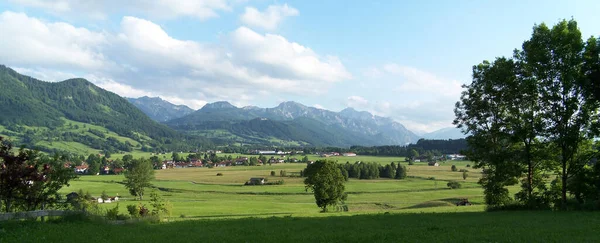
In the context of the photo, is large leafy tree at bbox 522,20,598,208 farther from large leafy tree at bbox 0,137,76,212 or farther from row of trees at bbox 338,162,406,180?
row of trees at bbox 338,162,406,180

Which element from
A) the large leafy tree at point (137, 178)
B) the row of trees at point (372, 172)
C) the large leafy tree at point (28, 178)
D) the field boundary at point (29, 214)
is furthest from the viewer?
the row of trees at point (372, 172)

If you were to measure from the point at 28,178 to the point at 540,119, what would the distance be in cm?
3940

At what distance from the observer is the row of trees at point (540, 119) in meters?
31.3

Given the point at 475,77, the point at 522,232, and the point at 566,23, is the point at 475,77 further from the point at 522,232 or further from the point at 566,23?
the point at 522,232

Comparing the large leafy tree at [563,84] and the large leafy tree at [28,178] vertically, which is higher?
the large leafy tree at [563,84]

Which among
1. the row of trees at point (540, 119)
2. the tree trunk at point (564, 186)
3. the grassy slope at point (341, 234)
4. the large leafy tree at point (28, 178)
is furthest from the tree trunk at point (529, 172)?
the large leafy tree at point (28, 178)

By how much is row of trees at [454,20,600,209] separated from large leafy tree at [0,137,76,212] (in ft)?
116

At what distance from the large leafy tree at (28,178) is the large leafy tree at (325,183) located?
3840cm

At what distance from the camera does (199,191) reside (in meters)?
116

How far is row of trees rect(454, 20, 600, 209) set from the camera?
31.3m

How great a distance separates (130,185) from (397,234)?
103 meters

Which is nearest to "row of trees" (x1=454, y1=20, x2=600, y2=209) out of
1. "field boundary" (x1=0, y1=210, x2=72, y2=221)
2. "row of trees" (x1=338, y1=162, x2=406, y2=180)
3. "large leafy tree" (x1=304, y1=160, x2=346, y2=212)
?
"large leafy tree" (x1=304, y1=160, x2=346, y2=212)

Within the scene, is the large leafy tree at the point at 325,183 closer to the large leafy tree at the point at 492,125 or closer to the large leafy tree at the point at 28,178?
the large leafy tree at the point at 492,125

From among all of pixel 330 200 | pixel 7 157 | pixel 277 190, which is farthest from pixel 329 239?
pixel 277 190
